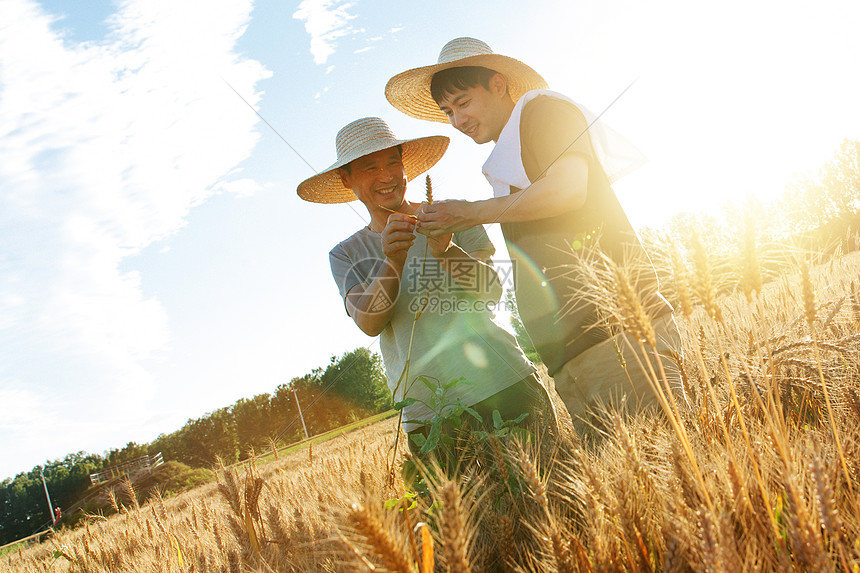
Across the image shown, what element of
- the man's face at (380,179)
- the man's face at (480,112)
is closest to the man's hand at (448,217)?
the man's face at (480,112)

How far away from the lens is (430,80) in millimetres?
3270

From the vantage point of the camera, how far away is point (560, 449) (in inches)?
86.0

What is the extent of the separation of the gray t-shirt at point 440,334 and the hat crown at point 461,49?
1.10 meters

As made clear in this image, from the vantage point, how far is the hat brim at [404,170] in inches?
151

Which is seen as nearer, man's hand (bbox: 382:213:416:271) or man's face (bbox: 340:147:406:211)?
man's hand (bbox: 382:213:416:271)

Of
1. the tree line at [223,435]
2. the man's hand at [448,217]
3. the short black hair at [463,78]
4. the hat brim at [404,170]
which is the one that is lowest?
the tree line at [223,435]

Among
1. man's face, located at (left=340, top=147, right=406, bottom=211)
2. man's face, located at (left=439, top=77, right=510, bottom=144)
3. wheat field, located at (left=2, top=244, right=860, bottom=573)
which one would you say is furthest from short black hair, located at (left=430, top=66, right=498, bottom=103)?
wheat field, located at (left=2, top=244, right=860, bottom=573)

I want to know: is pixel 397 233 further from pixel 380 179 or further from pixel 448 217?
pixel 380 179

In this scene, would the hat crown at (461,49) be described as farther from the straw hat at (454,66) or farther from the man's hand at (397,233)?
the man's hand at (397,233)

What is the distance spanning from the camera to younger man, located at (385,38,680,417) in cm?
194

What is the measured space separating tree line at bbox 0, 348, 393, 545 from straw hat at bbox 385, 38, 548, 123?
2959 centimetres

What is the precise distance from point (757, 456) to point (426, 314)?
80.5 inches

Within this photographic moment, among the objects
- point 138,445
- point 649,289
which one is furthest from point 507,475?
point 138,445

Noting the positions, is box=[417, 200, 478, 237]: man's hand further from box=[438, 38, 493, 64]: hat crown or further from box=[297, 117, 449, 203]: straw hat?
box=[297, 117, 449, 203]: straw hat
